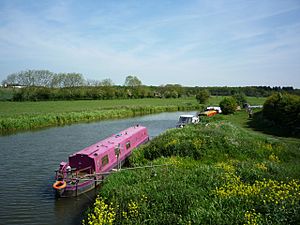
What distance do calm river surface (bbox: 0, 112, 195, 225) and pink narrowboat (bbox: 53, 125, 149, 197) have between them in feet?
1.89

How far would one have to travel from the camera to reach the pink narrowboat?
14.2m

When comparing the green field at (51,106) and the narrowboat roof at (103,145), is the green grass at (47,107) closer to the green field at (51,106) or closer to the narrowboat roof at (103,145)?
the green field at (51,106)

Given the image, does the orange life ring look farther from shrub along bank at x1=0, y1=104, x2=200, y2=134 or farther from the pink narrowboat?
shrub along bank at x1=0, y1=104, x2=200, y2=134

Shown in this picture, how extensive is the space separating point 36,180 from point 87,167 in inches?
151

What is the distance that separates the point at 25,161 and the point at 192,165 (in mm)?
13507

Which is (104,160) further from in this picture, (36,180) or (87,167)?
(36,180)

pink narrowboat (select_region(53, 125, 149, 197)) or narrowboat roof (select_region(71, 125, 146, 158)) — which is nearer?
pink narrowboat (select_region(53, 125, 149, 197))

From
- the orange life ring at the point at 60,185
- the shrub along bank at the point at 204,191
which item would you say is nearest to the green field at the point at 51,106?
the orange life ring at the point at 60,185

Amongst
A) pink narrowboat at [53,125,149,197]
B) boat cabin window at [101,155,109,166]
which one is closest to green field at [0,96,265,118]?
pink narrowboat at [53,125,149,197]

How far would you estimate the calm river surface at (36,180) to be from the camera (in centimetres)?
1244

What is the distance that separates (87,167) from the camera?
15.8 m

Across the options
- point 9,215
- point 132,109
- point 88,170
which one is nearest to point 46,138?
point 88,170

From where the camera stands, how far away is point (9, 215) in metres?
12.4

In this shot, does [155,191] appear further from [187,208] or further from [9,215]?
[9,215]
